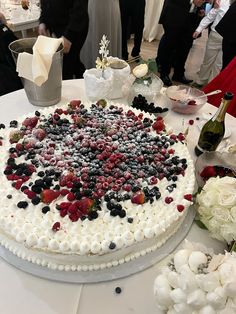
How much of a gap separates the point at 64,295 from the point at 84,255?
0.11 metres

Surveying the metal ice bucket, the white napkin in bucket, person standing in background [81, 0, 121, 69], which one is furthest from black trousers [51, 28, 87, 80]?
the white napkin in bucket

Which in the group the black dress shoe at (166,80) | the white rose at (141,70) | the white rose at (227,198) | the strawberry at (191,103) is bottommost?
the black dress shoe at (166,80)

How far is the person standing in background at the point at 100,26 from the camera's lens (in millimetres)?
2498

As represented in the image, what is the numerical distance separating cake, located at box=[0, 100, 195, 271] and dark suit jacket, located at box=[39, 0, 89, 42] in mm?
1156

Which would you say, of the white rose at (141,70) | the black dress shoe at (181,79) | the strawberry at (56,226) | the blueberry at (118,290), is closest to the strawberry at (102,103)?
the white rose at (141,70)

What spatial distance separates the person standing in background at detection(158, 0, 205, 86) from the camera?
10.1ft

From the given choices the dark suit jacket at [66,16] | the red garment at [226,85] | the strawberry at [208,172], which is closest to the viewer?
the strawberry at [208,172]

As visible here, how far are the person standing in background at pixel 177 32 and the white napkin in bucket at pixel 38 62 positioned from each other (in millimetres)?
2183

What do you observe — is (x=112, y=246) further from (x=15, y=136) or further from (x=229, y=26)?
(x=229, y=26)

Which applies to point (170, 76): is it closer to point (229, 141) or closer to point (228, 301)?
point (229, 141)

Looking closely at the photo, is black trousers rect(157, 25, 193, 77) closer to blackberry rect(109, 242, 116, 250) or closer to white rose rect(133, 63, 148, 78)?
white rose rect(133, 63, 148, 78)

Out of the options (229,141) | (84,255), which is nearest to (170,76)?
(229,141)

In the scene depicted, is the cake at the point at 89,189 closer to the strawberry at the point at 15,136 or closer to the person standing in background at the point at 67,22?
the strawberry at the point at 15,136

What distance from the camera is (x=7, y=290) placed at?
0.78m
